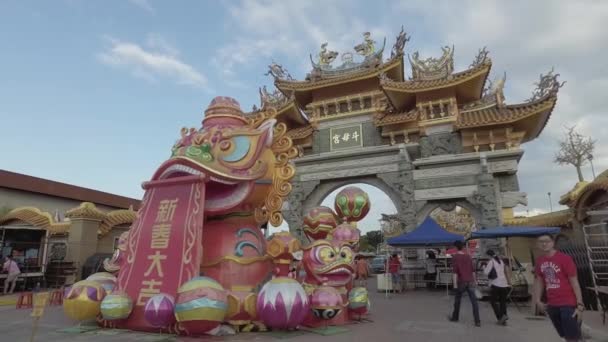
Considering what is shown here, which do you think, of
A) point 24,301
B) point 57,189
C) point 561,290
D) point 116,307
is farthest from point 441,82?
point 57,189

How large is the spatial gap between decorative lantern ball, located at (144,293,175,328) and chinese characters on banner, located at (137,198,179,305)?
1.11 feet

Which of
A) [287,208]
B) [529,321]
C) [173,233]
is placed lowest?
[529,321]

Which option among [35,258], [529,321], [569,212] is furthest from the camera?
[35,258]

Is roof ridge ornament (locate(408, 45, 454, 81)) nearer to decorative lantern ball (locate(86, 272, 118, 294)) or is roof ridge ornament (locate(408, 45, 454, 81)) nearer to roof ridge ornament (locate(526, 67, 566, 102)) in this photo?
roof ridge ornament (locate(526, 67, 566, 102))

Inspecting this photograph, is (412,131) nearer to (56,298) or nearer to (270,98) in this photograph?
(270,98)

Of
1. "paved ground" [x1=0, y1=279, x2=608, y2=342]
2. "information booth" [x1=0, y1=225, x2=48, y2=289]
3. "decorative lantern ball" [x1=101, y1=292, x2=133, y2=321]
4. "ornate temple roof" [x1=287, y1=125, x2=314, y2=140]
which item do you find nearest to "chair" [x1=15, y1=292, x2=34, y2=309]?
"paved ground" [x1=0, y1=279, x2=608, y2=342]

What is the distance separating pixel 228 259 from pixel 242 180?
3.77ft

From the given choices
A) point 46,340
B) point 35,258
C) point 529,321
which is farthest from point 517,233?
point 35,258

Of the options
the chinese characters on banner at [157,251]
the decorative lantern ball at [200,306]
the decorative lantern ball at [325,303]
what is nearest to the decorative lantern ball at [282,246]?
the decorative lantern ball at [325,303]

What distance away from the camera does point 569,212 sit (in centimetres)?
1154

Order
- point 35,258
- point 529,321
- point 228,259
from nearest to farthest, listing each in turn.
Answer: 1. point 228,259
2. point 529,321
3. point 35,258

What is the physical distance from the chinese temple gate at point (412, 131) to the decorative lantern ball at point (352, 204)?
7.15m

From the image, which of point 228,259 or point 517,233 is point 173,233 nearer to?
point 228,259

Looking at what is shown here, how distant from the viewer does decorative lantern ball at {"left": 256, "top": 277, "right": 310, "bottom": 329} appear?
4.61 m
